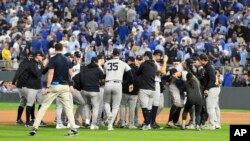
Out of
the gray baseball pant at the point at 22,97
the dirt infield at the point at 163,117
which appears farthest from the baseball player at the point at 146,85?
the dirt infield at the point at 163,117

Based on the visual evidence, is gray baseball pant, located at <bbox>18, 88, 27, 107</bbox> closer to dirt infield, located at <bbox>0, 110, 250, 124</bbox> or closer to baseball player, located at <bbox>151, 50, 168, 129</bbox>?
dirt infield, located at <bbox>0, 110, 250, 124</bbox>

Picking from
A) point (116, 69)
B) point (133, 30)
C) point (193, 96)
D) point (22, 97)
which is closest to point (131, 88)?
point (116, 69)

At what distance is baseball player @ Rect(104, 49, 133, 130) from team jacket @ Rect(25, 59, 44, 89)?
6.70 ft

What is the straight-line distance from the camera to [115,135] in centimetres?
2008

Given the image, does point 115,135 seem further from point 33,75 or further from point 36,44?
point 36,44

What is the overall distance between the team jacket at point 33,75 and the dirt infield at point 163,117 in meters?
2.15

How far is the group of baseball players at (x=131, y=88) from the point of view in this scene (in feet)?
73.2

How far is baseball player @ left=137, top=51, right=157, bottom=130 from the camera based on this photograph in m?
22.5

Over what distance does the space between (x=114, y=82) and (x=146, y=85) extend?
940mm

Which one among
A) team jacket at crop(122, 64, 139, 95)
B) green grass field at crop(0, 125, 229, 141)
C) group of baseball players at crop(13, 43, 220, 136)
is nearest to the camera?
green grass field at crop(0, 125, 229, 141)

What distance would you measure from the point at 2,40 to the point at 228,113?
13.0 m

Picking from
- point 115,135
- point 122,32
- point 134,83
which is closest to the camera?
point 115,135

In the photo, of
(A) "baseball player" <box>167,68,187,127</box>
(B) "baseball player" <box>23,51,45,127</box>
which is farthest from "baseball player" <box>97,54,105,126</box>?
(A) "baseball player" <box>167,68,187,127</box>

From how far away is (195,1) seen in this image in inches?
1634
